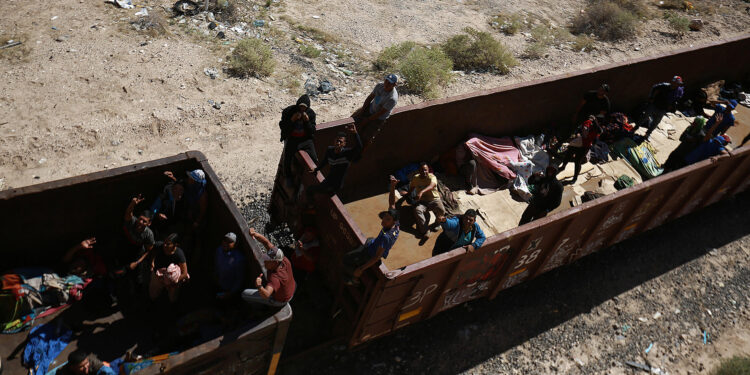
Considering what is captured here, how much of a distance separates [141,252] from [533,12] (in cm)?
1149

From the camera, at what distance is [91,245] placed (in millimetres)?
4598

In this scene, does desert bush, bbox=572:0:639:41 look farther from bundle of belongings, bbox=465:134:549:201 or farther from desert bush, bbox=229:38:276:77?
desert bush, bbox=229:38:276:77

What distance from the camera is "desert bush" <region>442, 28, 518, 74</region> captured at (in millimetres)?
10414

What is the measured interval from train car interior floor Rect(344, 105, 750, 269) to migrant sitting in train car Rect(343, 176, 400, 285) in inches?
40.8

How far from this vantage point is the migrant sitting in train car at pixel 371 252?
4.44m

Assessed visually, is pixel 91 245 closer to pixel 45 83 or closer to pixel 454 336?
pixel 454 336

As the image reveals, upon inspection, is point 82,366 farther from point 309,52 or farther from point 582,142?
point 309,52

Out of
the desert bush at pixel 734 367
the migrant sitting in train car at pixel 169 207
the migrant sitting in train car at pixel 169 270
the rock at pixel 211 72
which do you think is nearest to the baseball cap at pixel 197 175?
the migrant sitting in train car at pixel 169 207

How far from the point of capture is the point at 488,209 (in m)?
6.53

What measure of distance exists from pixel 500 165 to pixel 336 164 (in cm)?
258

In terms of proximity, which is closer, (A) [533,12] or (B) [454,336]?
(B) [454,336]

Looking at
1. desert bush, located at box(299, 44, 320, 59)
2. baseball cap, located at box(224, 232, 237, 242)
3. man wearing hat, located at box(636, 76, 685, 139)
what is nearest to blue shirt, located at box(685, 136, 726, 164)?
man wearing hat, located at box(636, 76, 685, 139)

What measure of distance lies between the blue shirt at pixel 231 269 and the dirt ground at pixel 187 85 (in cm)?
187

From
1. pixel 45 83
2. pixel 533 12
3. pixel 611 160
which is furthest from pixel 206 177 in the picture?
pixel 533 12
